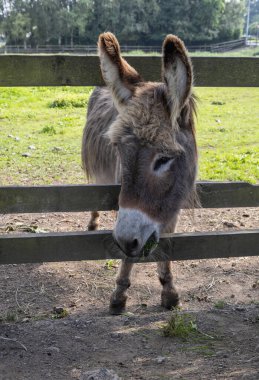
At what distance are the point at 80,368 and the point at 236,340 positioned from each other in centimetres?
116

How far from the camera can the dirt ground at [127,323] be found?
2.99 metres

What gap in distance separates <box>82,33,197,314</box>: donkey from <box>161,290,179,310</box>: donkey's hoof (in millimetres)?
1013

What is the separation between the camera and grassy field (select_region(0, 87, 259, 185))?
7.77 metres

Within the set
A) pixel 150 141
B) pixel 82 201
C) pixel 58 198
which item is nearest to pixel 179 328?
pixel 82 201

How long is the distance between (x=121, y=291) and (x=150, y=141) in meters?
1.54

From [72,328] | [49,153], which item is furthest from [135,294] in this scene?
[49,153]

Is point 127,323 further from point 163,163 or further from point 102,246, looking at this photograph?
point 163,163

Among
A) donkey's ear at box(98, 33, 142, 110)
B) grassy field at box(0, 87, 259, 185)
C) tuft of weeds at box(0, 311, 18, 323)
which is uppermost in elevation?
donkey's ear at box(98, 33, 142, 110)

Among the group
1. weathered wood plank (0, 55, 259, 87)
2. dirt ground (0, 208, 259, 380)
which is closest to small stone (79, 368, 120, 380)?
dirt ground (0, 208, 259, 380)

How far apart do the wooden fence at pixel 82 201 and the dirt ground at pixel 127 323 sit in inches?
23.7

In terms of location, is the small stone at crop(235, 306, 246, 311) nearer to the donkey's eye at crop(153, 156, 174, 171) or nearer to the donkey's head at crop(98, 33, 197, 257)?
the donkey's head at crop(98, 33, 197, 257)

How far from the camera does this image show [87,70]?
3367mm

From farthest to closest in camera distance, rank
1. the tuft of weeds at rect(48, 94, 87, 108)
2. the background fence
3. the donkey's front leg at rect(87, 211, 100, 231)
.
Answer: the background fence < the tuft of weeds at rect(48, 94, 87, 108) < the donkey's front leg at rect(87, 211, 100, 231)

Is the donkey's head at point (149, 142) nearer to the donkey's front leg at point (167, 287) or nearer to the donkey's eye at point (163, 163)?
the donkey's eye at point (163, 163)
